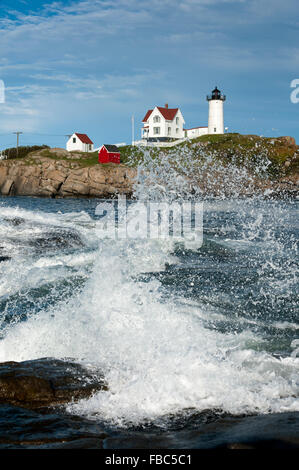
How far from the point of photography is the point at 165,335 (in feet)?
24.7

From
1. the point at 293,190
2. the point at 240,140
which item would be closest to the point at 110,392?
the point at 293,190

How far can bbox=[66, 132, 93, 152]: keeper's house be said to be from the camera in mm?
99938

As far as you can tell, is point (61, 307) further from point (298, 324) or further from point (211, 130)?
point (211, 130)

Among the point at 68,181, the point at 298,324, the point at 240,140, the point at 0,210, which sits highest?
the point at 240,140

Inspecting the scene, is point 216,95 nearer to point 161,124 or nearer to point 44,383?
point 161,124

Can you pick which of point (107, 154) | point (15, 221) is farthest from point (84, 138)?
point (15, 221)

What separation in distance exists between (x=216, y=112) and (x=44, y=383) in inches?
4046

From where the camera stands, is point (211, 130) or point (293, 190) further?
point (211, 130)

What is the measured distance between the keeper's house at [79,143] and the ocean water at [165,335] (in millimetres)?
86069

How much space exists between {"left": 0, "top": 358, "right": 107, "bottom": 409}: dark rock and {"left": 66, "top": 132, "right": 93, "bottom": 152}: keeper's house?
9731 centimetres

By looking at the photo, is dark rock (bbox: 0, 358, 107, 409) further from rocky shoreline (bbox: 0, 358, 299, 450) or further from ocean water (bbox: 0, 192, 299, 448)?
ocean water (bbox: 0, 192, 299, 448)

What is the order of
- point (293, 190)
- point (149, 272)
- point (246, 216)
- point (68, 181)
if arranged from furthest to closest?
1. point (293, 190)
2. point (68, 181)
3. point (246, 216)
4. point (149, 272)
